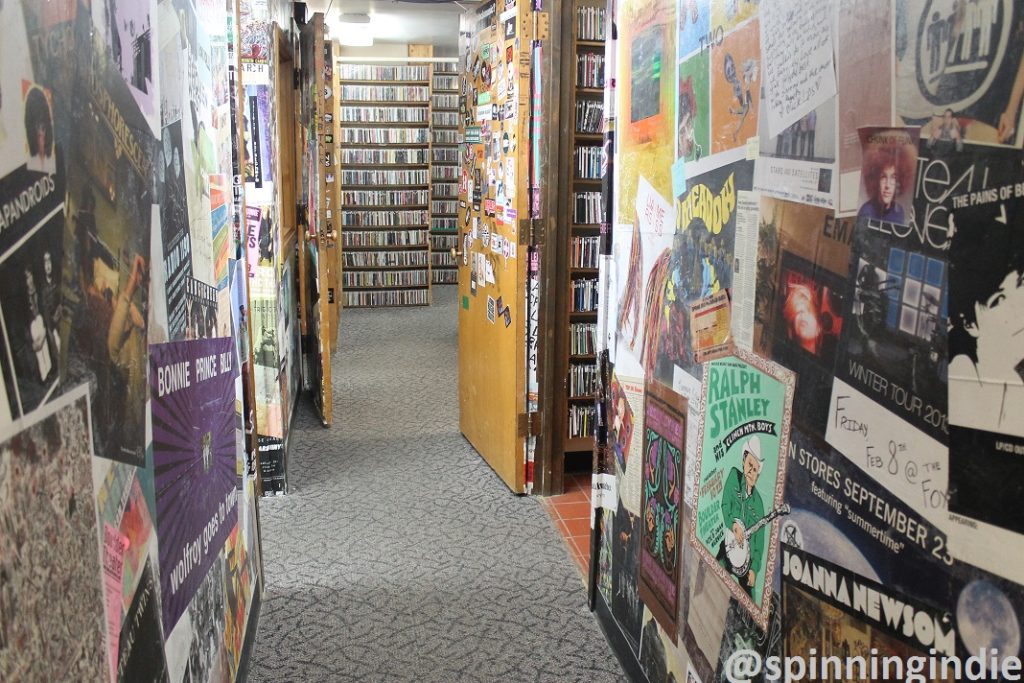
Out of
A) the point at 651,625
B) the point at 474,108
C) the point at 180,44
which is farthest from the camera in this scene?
the point at 474,108

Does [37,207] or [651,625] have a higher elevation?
[37,207]

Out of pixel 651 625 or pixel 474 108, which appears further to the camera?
pixel 474 108

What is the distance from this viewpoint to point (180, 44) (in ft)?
6.16

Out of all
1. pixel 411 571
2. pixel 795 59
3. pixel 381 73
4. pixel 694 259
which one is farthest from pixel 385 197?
pixel 795 59

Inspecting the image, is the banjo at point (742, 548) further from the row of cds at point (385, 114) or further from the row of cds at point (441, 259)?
the row of cds at point (441, 259)

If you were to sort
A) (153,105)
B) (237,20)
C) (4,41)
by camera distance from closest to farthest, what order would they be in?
1. (4,41)
2. (153,105)
3. (237,20)

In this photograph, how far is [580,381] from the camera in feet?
14.2

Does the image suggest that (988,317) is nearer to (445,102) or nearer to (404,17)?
(404,17)

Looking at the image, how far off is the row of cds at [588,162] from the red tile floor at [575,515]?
4.73 feet

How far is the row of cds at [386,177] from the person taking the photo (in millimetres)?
9508

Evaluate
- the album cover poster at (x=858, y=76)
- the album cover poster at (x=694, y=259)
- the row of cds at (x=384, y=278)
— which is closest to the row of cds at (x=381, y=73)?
the row of cds at (x=384, y=278)

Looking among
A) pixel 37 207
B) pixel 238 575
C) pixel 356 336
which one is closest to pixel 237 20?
pixel 238 575

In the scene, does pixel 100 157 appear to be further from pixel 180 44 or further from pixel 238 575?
pixel 238 575

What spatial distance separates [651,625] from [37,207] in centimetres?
189
